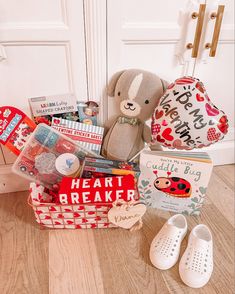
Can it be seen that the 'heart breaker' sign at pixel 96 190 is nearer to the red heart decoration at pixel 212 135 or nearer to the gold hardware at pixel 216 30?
the red heart decoration at pixel 212 135

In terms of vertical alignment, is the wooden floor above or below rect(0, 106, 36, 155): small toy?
below

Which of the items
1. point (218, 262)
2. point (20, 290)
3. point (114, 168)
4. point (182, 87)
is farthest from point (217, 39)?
point (20, 290)

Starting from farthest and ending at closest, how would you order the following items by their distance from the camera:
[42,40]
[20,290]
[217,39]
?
[217,39]
[42,40]
[20,290]

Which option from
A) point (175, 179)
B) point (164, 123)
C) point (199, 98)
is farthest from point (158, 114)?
point (175, 179)

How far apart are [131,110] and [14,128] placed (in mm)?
454

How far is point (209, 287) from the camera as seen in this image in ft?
2.45

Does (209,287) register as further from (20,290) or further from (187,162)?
(20,290)

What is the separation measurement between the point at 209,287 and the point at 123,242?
0.32 m

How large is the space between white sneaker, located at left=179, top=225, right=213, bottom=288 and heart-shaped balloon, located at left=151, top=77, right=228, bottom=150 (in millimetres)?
341

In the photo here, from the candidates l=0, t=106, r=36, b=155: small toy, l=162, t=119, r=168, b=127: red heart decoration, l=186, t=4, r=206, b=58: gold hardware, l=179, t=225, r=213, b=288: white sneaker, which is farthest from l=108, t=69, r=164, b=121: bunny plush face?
l=179, t=225, r=213, b=288: white sneaker

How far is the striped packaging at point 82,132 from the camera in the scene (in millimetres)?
944

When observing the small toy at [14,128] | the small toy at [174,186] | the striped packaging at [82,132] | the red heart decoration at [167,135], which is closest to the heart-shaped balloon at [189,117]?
the red heart decoration at [167,135]

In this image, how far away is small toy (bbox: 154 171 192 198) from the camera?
3.02ft

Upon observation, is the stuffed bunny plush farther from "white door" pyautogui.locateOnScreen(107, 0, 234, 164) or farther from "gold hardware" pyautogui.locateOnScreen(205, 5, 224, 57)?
"gold hardware" pyautogui.locateOnScreen(205, 5, 224, 57)
